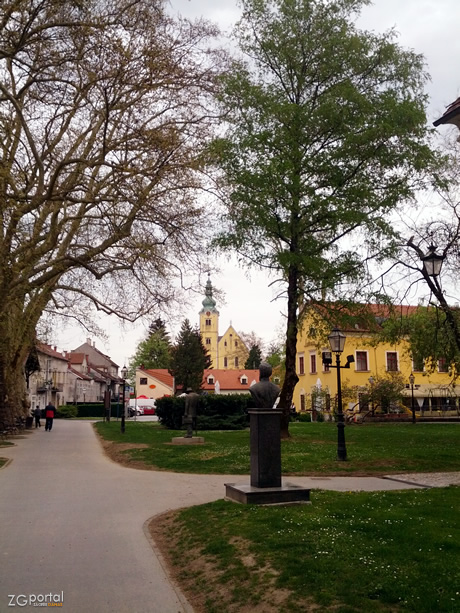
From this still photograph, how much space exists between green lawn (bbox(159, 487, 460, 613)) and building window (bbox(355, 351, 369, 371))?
46.1 m

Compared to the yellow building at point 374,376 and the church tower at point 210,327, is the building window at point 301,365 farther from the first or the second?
the church tower at point 210,327

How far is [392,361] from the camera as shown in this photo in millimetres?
53844

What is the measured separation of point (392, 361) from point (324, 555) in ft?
165

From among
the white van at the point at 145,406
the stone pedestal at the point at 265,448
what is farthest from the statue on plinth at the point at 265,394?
the white van at the point at 145,406

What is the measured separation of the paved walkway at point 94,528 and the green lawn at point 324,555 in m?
0.53

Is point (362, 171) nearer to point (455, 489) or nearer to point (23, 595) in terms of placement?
point (455, 489)

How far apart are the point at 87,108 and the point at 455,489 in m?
14.6

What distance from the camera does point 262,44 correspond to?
2002 cm

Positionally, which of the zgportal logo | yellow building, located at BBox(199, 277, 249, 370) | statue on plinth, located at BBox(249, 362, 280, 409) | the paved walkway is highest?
yellow building, located at BBox(199, 277, 249, 370)

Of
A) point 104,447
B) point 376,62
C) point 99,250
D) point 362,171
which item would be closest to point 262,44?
point 376,62

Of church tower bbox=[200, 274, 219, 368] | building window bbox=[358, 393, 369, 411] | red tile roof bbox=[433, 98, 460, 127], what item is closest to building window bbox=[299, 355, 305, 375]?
building window bbox=[358, 393, 369, 411]

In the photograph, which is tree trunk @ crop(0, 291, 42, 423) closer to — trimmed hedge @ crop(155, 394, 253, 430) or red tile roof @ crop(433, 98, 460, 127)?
trimmed hedge @ crop(155, 394, 253, 430)

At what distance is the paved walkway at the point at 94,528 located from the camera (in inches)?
215

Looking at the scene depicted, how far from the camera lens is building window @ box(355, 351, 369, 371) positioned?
176 feet
